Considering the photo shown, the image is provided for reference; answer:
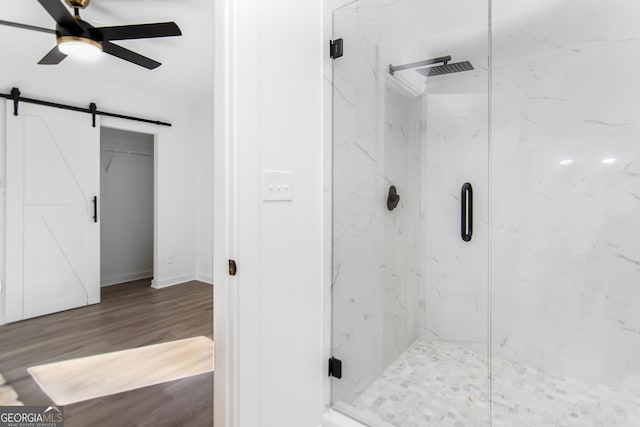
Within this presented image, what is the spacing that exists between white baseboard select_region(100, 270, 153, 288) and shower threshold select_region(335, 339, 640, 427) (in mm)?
4055

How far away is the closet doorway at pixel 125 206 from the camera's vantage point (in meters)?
4.42

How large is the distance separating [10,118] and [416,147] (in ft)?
11.7

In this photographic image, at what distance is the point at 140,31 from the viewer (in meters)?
1.99

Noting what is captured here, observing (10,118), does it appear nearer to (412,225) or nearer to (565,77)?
(412,225)

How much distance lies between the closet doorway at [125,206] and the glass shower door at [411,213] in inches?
161

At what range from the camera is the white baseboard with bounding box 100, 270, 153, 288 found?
14.3 ft

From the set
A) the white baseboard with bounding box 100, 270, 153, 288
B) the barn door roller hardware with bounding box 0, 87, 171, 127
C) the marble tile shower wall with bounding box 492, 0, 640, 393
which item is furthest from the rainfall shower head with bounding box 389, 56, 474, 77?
the white baseboard with bounding box 100, 270, 153, 288

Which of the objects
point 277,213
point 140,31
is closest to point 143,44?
point 140,31

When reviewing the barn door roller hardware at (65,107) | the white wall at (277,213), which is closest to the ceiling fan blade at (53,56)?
the barn door roller hardware at (65,107)

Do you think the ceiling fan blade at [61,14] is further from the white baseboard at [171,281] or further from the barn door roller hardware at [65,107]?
the white baseboard at [171,281]

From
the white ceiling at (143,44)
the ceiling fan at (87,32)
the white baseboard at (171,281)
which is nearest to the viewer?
the ceiling fan at (87,32)

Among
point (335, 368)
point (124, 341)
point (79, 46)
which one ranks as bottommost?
point (124, 341)

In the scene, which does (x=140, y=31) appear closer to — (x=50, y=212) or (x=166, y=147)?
(x=50, y=212)

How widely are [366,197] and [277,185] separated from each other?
564mm
